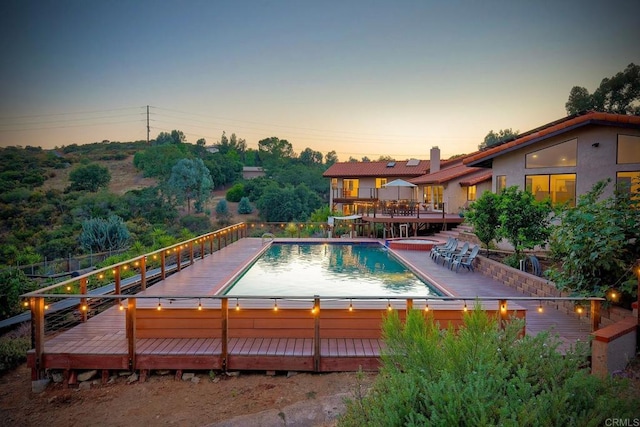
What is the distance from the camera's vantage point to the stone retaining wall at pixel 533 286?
6145mm

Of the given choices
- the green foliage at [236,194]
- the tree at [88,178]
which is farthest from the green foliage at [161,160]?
the green foliage at [236,194]

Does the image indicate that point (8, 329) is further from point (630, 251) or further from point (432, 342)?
point (630, 251)

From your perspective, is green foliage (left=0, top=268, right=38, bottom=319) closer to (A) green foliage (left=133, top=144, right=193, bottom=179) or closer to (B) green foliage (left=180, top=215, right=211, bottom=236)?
(B) green foliage (left=180, top=215, right=211, bottom=236)

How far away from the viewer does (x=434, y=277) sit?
1084 centimetres

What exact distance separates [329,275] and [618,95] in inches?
1385

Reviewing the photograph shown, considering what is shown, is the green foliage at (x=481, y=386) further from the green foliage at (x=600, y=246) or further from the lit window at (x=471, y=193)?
the lit window at (x=471, y=193)

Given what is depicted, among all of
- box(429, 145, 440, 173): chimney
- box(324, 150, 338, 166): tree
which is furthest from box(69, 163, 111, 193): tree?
box(429, 145, 440, 173): chimney

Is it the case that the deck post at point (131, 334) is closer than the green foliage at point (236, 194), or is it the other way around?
the deck post at point (131, 334)

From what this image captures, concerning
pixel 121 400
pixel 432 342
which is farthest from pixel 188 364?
pixel 432 342

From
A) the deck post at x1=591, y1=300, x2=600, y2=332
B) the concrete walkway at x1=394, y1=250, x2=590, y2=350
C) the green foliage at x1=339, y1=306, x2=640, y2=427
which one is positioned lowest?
the concrete walkway at x1=394, y1=250, x2=590, y2=350

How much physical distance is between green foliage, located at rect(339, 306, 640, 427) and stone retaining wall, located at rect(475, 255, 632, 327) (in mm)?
4330

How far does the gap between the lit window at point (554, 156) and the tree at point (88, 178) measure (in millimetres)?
41607

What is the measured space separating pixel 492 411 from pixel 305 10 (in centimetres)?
2295

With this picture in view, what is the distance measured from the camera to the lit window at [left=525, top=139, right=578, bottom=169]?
13622 millimetres
